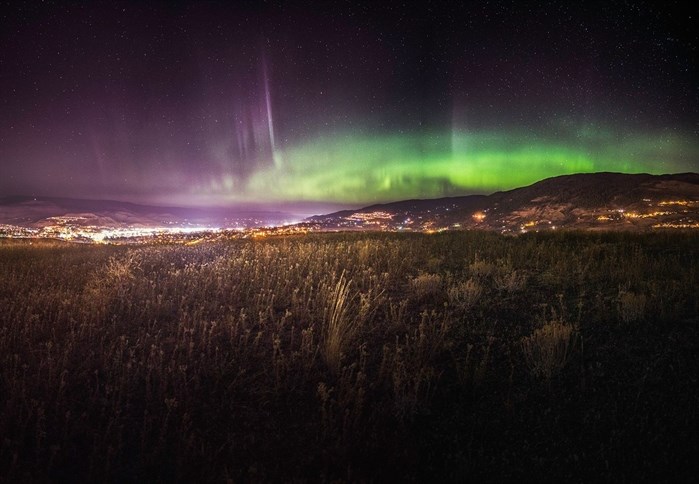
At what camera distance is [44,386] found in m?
3.41

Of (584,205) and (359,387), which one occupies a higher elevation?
(584,205)

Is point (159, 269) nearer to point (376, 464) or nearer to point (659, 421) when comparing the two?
point (376, 464)

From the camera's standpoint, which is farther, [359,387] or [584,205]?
[584,205]

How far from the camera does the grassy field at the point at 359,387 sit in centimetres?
265

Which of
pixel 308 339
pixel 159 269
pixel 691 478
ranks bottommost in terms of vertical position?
pixel 691 478

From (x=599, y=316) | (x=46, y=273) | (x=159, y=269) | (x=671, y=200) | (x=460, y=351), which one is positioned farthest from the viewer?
(x=671, y=200)

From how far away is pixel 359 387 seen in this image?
11.3 feet

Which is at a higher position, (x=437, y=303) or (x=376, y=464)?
(x=437, y=303)

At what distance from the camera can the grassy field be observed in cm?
265

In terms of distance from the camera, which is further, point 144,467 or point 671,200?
point 671,200

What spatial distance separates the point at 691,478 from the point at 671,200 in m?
87.7

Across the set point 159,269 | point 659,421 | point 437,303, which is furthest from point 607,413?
point 159,269

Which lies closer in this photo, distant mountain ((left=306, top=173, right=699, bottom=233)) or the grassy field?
the grassy field

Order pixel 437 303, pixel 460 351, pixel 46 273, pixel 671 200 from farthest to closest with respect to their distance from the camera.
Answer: pixel 671 200 → pixel 46 273 → pixel 437 303 → pixel 460 351
